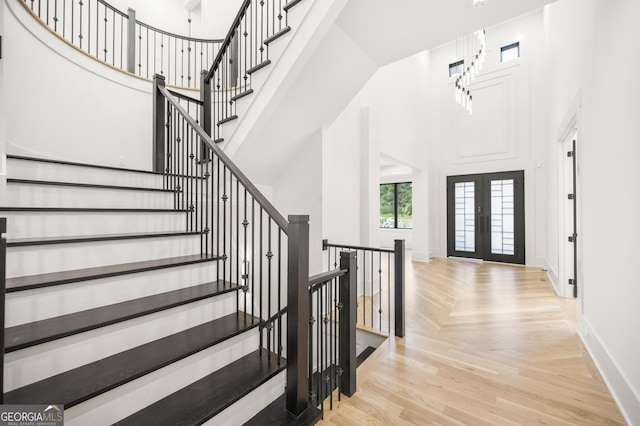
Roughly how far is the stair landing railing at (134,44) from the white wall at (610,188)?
5224mm

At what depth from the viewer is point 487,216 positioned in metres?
6.93

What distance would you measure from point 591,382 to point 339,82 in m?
3.53

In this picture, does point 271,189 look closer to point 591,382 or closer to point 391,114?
point 391,114

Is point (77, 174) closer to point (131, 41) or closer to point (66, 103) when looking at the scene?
point (66, 103)

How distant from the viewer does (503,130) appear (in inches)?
264

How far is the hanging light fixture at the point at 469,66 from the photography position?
454 centimetres

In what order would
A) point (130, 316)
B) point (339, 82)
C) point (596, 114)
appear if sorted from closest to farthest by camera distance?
point (130, 316), point (596, 114), point (339, 82)

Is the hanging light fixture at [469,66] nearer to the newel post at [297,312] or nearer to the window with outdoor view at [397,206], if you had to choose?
the window with outdoor view at [397,206]

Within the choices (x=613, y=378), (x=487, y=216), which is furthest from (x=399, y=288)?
(x=487, y=216)

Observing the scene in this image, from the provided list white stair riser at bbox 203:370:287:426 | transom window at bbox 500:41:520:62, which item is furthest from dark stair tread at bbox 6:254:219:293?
transom window at bbox 500:41:520:62

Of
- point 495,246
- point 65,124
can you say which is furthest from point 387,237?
point 65,124

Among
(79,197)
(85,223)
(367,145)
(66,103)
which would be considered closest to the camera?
(85,223)

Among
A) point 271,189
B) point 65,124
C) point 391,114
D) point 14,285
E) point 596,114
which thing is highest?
point 391,114

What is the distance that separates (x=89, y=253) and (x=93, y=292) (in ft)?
1.13
